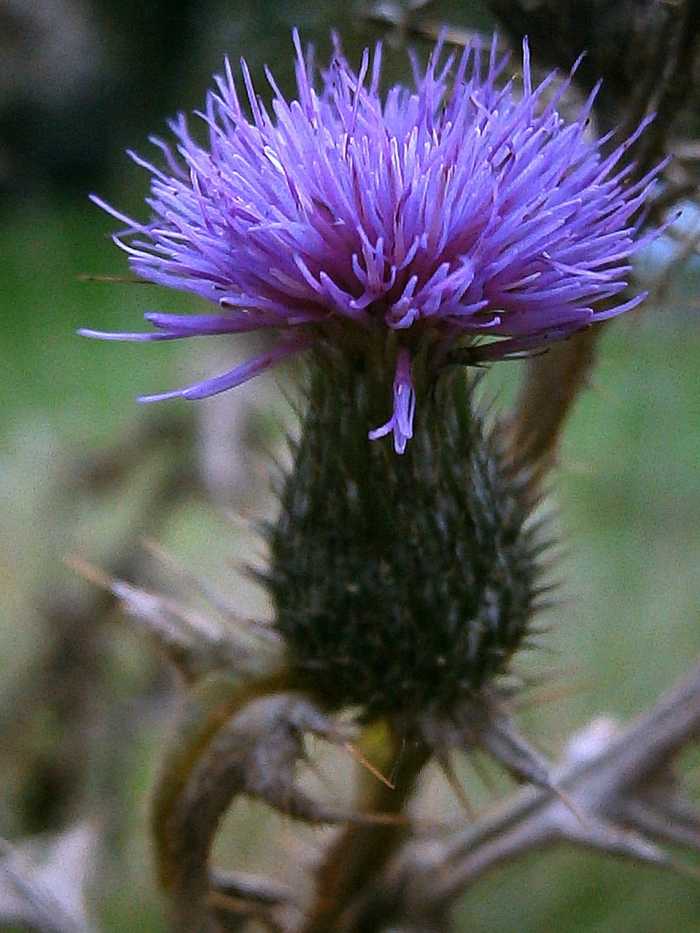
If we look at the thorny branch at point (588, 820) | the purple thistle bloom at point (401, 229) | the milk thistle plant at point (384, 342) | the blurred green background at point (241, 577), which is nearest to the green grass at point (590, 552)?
the blurred green background at point (241, 577)

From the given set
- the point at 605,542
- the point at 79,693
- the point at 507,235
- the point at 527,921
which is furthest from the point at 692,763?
the point at 507,235

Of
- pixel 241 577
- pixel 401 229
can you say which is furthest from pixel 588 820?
pixel 241 577

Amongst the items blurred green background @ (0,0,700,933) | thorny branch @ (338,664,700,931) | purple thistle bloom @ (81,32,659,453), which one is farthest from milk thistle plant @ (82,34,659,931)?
thorny branch @ (338,664,700,931)

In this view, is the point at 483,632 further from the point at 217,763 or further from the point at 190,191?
the point at 190,191

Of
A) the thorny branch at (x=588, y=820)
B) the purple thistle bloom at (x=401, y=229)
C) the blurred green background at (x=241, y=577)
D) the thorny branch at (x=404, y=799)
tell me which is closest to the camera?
the purple thistle bloom at (x=401, y=229)

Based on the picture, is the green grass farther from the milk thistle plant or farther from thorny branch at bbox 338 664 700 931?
the milk thistle plant

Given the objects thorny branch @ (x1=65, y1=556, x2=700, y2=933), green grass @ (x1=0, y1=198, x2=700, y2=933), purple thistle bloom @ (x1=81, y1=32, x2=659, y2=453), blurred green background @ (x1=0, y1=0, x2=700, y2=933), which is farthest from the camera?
green grass @ (x1=0, y1=198, x2=700, y2=933)

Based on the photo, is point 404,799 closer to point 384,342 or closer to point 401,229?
point 384,342

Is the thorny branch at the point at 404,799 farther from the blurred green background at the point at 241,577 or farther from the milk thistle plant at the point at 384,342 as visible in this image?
the blurred green background at the point at 241,577

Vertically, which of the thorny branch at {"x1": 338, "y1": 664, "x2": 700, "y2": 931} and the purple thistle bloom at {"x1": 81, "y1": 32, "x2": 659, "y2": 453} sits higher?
the purple thistle bloom at {"x1": 81, "y1": 32, "x2": 659, "y2": 453}
